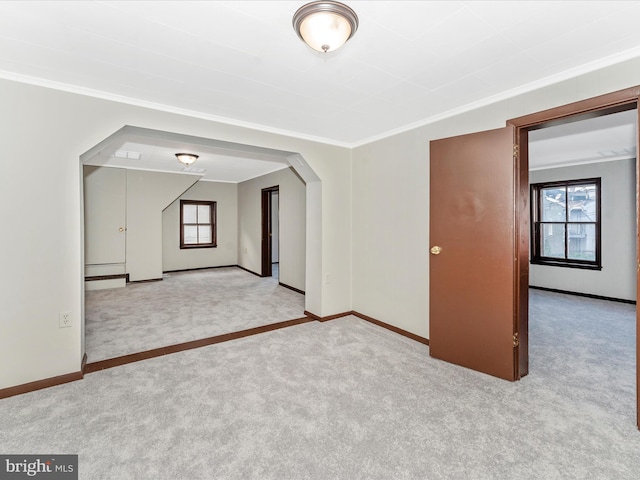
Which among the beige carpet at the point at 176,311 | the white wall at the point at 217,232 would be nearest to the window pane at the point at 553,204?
the beige carpet at the point at 176,311

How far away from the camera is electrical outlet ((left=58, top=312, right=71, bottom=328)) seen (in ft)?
8.18

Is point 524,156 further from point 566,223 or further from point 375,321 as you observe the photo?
point 566,223

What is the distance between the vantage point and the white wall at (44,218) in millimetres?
2303

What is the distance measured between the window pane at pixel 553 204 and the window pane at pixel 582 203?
0.13 metres

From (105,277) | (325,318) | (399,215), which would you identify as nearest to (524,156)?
(399,215)

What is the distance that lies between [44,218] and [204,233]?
601 cm

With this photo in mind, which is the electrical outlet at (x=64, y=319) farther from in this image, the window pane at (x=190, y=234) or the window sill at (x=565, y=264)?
the window sill at (x=565, y=264)

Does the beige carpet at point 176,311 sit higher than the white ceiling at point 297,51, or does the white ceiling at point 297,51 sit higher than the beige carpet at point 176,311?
the white ceiling at point 297,51

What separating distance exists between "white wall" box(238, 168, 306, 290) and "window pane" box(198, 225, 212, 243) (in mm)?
1182

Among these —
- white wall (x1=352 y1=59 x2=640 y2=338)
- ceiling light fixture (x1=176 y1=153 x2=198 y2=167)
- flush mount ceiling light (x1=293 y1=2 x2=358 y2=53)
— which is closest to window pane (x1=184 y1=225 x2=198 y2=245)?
ceiling light fixture (x1=176 y1=153 x2=198 y2=167)

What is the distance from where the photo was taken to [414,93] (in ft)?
8.55

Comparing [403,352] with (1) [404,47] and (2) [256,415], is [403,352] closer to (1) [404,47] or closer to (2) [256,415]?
(2) [256,415]

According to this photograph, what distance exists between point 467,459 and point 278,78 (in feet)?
9.05

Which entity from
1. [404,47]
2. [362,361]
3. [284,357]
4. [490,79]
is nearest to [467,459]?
[362,361]
